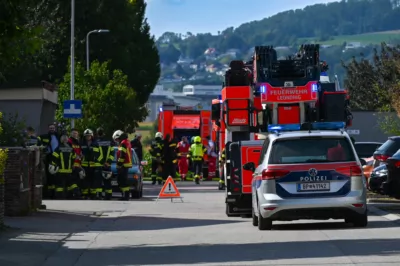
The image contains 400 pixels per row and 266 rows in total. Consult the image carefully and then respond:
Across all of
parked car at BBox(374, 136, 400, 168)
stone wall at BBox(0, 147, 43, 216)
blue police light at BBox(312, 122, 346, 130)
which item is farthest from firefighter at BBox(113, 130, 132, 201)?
blue police light at BBox(312, 122, 346, 130)

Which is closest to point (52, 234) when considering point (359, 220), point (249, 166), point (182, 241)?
point (182, 241)

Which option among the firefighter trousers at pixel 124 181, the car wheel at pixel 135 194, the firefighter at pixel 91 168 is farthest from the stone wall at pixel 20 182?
the car wheel at pixel 135 194

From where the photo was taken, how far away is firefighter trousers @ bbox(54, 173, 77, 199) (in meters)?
30.2

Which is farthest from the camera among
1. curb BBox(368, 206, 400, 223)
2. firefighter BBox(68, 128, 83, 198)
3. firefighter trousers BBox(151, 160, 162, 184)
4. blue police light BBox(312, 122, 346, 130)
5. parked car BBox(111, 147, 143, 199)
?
firefighter trousers BBox(151, 160, 162, 184)

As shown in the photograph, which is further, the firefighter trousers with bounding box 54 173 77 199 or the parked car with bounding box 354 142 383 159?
the parked car with bounding box 354 142 383 159

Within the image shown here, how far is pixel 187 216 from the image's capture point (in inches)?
985

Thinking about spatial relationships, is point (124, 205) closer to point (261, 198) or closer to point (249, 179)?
point (249, 179)

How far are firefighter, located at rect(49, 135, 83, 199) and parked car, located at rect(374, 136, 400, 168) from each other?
25.5ft

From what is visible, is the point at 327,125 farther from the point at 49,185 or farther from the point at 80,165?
the point at 49,185

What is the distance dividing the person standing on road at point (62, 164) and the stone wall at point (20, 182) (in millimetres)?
4938

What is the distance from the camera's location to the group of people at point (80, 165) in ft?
98.0

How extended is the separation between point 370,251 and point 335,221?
6231 millimetres

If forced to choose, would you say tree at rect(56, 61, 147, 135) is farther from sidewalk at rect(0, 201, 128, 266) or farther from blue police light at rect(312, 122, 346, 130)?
blue police light at rect(312, 122, 346, 130)

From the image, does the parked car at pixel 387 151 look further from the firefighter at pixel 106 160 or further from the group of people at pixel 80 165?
the firefighter at pixel 106 160
